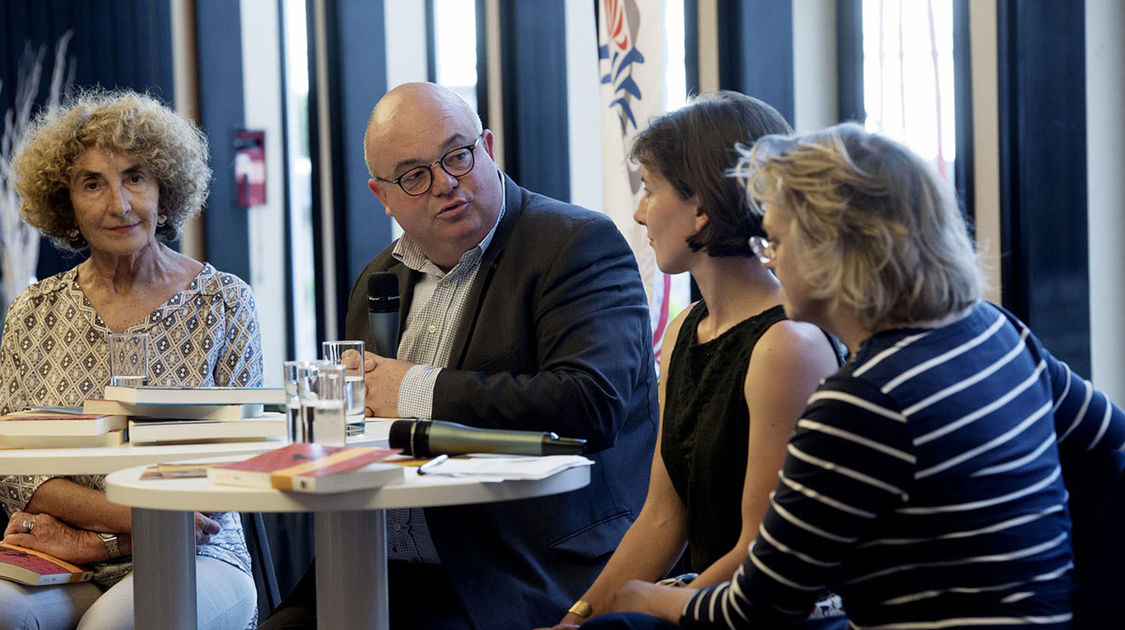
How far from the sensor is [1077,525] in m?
1.35

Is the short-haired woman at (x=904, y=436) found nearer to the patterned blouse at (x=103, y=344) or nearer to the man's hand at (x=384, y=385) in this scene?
the man's hand at (x=384, y=385)

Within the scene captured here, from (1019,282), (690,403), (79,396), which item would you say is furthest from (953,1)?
(79,396)

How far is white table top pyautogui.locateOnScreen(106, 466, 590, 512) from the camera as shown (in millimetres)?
1411

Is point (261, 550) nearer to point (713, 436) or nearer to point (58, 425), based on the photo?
point (58, 425)

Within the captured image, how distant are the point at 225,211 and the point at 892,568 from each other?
4.23 metres

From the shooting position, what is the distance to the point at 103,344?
270cm

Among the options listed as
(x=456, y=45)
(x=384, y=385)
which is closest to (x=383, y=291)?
(x=384, y=385)

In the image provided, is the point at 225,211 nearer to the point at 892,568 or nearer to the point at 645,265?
the point at 645,265

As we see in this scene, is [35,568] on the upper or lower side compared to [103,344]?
lower

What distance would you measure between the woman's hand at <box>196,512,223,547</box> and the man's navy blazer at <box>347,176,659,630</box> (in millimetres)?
580

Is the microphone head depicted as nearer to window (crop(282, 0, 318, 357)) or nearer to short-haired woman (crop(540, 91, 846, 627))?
short-haired woman (crop(540, 91, 846, 627))

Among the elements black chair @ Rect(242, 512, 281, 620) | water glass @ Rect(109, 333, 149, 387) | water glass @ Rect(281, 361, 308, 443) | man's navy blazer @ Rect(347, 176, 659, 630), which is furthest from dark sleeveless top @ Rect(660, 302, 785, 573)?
black chair @ Rect(242, 512, 281, 620)

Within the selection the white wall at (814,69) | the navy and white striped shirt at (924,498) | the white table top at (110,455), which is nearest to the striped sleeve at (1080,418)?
the navy and white striped shirt at (924,498)

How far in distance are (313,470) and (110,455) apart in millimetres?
531
